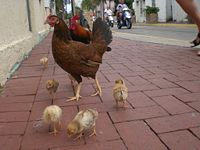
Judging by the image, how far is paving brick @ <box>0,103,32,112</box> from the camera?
13.1 feet

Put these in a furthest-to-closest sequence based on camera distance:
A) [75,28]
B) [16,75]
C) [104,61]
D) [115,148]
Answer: [104,61]
[16,75]
[75,28]
[115,148]

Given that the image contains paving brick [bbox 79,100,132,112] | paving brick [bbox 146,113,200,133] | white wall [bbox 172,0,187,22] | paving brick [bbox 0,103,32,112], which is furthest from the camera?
white wall [bbox 172,0,187,22]

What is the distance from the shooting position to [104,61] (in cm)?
739

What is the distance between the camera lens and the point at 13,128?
11.1ft

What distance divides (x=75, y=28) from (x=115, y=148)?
9.15ft

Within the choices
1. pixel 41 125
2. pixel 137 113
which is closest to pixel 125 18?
pixel 137 113

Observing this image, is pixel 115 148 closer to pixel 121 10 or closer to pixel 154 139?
pixel 154 139

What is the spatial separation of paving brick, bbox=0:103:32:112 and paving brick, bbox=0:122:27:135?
0.48 m

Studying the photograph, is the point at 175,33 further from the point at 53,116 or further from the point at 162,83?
the point at 53,116

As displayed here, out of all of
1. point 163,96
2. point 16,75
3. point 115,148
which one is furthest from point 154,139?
point 16,75

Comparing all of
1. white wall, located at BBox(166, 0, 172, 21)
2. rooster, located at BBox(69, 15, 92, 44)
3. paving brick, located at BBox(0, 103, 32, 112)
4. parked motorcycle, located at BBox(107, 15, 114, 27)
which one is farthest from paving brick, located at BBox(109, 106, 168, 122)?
white wall, located at BBox(166, 0, 172, 21)

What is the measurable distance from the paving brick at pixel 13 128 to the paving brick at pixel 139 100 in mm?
1263

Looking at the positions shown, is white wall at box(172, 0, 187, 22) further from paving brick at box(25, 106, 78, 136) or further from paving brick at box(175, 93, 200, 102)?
paving brick at box(25, 106, 78, 136)

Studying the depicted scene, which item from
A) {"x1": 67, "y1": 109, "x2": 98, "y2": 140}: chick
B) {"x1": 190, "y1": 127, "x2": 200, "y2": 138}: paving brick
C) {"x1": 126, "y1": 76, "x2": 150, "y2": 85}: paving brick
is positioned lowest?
{"x1": 190, "y1": 127, "x2": 200, "y2": 138}: paving brick
